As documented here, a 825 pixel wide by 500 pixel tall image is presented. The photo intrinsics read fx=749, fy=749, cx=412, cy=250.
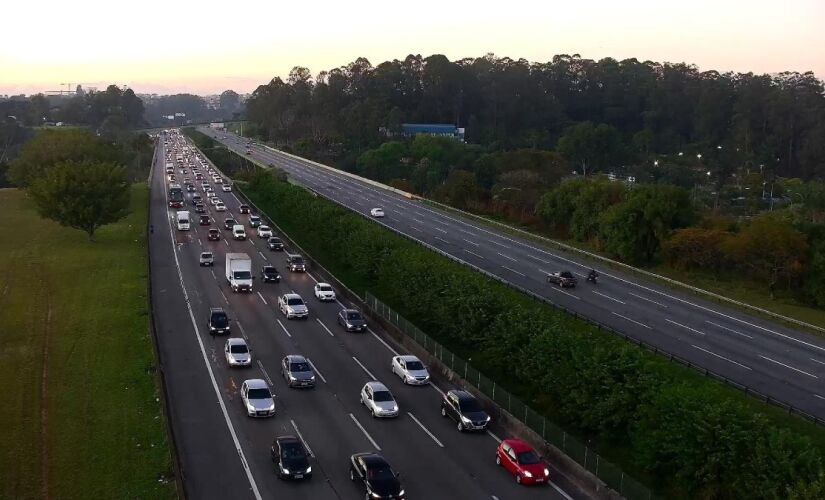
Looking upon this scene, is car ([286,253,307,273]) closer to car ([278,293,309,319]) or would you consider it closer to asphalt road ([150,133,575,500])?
asphalt road ([150,133,575,500])

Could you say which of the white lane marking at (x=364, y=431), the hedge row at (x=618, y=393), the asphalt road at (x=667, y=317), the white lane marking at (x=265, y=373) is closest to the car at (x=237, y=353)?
the white lane marking at (x=265, y=373)

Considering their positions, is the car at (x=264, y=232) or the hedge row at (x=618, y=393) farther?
the car at (x=264, y=232)

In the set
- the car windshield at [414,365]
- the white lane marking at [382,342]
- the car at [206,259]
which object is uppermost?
the car windshield at [414,365]

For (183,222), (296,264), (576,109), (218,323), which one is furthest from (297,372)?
(576,109)

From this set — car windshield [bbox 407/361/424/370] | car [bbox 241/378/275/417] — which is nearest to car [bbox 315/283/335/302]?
car windshield [bbox 407/361/424/370]

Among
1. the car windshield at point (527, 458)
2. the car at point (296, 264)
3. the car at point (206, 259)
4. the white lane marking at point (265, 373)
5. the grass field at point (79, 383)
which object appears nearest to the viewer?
the grass field at point (79, 383)

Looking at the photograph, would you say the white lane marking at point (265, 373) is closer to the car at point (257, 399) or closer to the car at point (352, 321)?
the car at point (257, 399)
